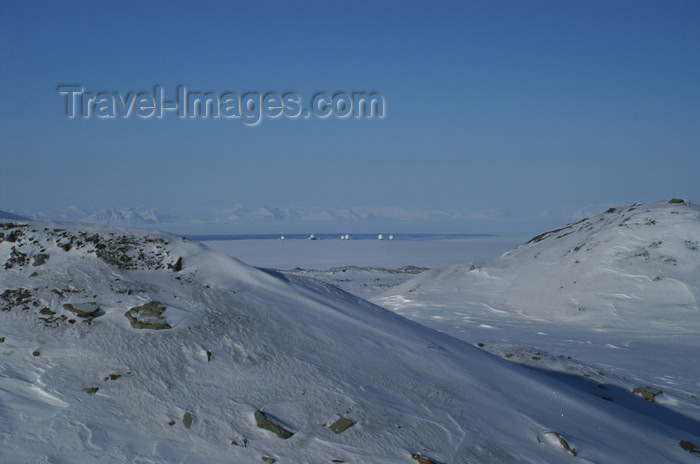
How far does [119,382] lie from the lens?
10.1 feet

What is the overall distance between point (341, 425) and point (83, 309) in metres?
1.95

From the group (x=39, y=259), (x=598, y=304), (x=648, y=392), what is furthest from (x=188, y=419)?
(x=598, y=304)

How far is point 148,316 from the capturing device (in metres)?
3.63

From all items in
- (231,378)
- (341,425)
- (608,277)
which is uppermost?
(231,378)

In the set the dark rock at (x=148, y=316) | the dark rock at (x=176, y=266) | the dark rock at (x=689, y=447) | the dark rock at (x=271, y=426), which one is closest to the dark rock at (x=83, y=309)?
the dark rock at (x=148, y=316)

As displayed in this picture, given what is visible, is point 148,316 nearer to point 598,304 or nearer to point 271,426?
point 271,426

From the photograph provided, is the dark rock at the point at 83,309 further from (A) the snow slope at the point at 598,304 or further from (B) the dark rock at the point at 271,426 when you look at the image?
(A) the snow slope at the point at 598,304

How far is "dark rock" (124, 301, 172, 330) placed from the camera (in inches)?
139

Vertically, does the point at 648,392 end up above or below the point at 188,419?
below

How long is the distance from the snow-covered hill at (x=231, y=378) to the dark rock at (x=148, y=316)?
1 centimetres

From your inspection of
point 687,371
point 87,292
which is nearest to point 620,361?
point 687,371

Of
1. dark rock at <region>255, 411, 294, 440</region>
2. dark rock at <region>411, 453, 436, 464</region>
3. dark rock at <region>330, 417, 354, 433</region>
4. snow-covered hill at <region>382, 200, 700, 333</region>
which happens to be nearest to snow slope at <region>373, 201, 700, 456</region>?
snow-covered hill at <region>382, 200, 700, 333</region>

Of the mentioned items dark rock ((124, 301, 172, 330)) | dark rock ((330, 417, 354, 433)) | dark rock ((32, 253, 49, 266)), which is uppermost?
dark rock ((32, 253, 49, 266))

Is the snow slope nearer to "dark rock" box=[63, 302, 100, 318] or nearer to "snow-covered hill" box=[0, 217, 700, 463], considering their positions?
"snow-covered hill" box=[0, 217, 700, 463]
